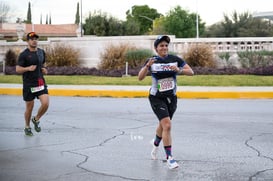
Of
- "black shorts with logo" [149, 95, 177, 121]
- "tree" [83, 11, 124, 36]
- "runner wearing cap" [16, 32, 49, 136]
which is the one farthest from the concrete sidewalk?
"tree" [83, 11, 124, 36]

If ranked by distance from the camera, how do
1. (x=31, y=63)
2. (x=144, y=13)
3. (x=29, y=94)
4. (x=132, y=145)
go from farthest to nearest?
1. (x=144, y=13)
2. (x=29, y=94)
3. (x=31, y=63)
4. (x=132, y=145)

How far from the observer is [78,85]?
69.6ft

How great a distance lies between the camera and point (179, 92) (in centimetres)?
1759

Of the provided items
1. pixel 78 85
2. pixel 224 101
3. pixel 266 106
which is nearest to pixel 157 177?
pixel 266 106

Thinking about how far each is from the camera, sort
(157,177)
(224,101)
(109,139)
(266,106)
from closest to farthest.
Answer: (157,177) < (109,139) < (266,106) < (224,101)

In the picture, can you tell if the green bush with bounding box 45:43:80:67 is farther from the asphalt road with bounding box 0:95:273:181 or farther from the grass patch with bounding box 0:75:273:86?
the asphalt road with bounding box 0:95:273:181

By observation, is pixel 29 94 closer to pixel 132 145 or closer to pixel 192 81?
pixel 132 145

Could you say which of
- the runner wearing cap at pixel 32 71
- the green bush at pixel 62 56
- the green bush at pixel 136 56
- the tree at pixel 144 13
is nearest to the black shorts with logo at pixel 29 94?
the runner wearing cap at pixel 32 71

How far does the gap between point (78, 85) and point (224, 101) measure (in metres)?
6.85

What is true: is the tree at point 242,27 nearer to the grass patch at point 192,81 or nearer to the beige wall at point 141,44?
the beige wall at point 141,44

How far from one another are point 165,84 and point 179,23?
62.5 meters

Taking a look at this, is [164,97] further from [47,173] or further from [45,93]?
[45,93]

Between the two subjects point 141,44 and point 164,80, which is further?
point 141,44

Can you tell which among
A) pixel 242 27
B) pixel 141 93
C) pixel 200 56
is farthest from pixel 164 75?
pixel 242 27
